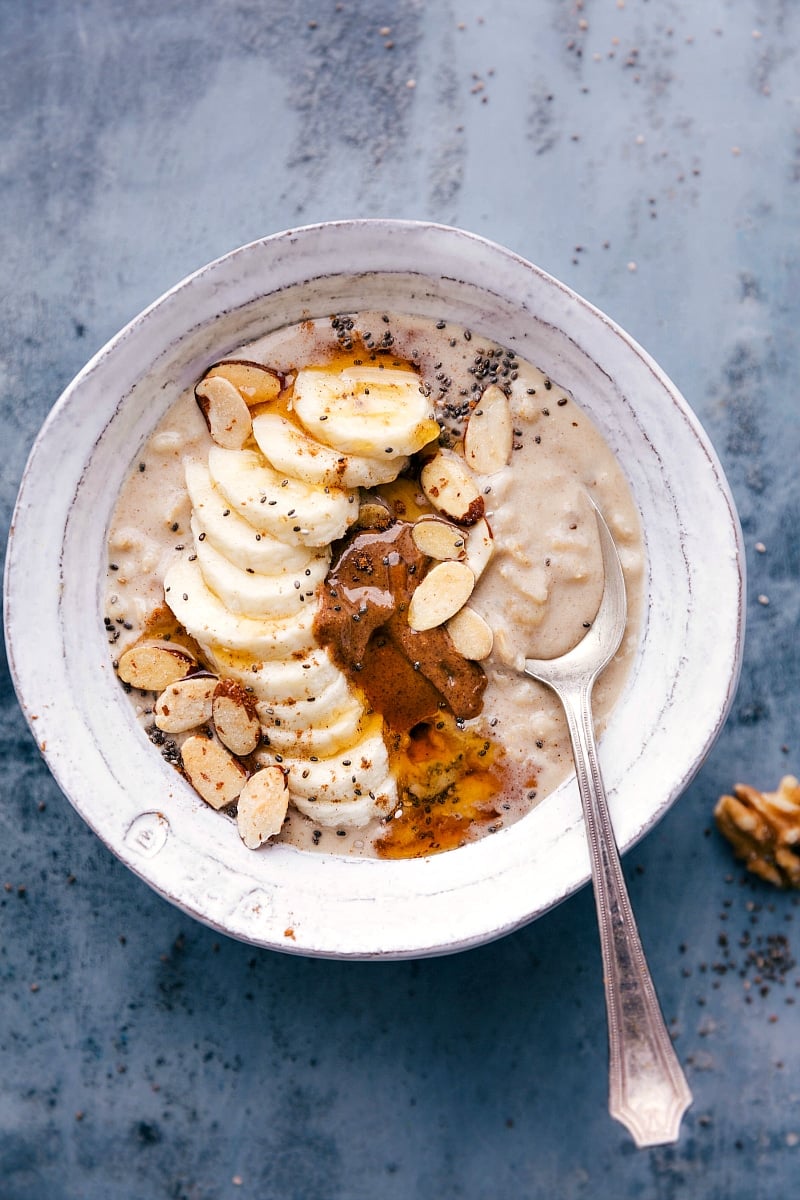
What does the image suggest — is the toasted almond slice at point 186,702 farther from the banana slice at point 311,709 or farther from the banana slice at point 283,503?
the banana slice at point 283,503

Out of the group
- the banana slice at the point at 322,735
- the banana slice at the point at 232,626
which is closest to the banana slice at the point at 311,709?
the banana slice at the point at 322,735

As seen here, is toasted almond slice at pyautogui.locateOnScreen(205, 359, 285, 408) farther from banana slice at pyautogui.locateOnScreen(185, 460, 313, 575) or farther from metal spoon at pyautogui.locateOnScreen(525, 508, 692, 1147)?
metal spoon at pyautogui.locateOnScreen(525, 508, 692, 1147)

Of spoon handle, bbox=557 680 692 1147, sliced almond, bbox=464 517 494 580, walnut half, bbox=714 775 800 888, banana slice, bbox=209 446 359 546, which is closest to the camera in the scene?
spoon handle, bbox=557 680 692 1147

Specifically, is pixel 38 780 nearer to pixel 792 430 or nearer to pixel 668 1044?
pixel 668 1044

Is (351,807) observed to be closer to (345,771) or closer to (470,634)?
(345,771)

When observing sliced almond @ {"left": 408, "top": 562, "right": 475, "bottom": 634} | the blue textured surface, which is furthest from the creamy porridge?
the blue textured surface

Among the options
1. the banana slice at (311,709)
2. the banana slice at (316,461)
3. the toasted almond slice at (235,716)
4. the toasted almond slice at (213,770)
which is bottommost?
the toasted almond slice at (213,770)

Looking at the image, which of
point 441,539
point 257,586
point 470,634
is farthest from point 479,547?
point 257,586

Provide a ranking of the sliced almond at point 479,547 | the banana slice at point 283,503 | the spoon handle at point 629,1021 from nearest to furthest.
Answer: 1. the spoon handle at point 629,1021
2. the banana slice at point 283,503
3. the sliced almond at point 479,547
